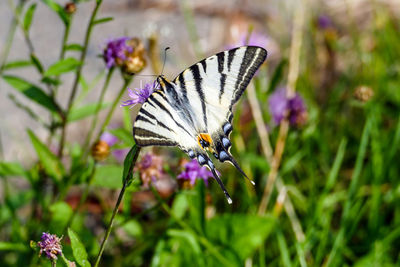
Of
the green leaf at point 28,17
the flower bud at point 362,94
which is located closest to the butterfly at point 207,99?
the green leaf at point 28,17

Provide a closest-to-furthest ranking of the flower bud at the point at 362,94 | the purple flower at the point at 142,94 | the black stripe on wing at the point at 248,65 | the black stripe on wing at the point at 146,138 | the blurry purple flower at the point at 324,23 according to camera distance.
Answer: the black stripe on wing at the point at 146,138 < the purple flower at the point at 142,94 < the black stripe on wing at the point at 248,65 < the flower bud at the point at 362,94 < the blurry purple flower at the point at 324,23

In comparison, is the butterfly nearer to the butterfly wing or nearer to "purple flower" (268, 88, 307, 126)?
the butterfly wing

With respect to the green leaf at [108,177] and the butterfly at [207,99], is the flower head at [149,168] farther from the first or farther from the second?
the butterfly at [207,99]

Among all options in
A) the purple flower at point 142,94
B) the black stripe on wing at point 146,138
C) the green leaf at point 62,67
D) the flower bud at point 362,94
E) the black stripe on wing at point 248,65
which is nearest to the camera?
the black stripe on wing at point 146,138

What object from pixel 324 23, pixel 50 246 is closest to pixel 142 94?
pixel 50 246

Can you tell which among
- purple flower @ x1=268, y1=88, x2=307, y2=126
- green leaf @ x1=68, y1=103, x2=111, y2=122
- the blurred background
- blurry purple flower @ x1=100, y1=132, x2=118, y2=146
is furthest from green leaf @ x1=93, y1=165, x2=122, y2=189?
purple flower @ x1=268, y1=88, x2=307, y2=126

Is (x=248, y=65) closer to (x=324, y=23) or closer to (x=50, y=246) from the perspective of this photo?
(x=50, y=246)

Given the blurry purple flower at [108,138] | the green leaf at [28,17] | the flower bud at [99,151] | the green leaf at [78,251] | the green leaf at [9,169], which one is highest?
the green leaf at [28,17]
